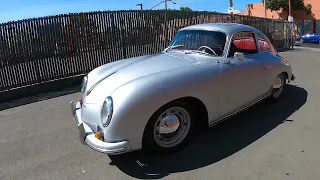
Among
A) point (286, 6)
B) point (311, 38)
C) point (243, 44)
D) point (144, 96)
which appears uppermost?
point (286, 6)

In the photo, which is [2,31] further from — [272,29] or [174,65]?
[272,29]

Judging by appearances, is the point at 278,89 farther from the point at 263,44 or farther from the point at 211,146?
the point at 211,146

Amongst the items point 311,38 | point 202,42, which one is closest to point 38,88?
point 202,42

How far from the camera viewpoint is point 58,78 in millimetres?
7938

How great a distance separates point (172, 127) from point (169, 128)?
4 centimetres

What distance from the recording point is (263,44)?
4984mm

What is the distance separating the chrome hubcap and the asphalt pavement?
19 centimetres

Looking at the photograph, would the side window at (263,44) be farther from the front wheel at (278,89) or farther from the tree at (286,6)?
the tree at (286,6)

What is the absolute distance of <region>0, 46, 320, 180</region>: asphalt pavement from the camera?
10.2ft

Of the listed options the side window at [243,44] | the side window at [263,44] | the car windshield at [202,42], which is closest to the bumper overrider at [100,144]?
the car windshield at [202,42]

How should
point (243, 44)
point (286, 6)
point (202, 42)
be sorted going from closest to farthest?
point (202, 42) < point (243, 44) < point (286, 6)

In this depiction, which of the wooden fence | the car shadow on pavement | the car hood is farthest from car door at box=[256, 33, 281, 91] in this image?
the wooden fence

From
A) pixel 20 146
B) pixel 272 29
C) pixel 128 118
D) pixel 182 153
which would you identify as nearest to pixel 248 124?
pixel 182 153

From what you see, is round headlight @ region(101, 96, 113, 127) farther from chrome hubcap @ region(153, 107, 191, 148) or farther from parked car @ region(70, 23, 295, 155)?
chrome hubcap @ region(153, 107, 191, 148)
